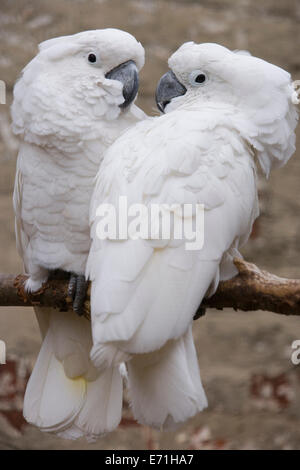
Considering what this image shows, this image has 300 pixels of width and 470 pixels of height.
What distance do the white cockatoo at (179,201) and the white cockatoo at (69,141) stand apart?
3.8 inches

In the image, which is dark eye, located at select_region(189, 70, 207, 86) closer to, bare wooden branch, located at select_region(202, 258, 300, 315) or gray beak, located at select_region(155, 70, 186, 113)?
gray beak, located at select_region(155, 70, 186, 113)

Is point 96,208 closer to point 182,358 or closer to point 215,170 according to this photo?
point 215,170

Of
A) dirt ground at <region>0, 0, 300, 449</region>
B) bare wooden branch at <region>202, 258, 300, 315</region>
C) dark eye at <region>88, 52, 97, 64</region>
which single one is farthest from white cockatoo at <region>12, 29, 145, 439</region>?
dirt ground at <region>0, 0, 300, 449</region>

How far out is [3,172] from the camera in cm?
285

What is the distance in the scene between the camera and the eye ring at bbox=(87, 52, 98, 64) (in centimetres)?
171

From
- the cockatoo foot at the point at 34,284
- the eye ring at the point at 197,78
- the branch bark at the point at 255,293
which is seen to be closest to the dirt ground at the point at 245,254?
the cockatoo foot at the point at 34,284

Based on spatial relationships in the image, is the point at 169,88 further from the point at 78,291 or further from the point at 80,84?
the point at 78,291

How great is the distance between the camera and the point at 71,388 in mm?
1910

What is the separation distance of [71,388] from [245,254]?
1135 mm

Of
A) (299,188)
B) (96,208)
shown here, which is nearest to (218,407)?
(299,188)

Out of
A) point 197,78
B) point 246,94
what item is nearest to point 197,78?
point 197,78

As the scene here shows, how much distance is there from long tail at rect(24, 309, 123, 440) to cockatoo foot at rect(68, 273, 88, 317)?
0.18 meters

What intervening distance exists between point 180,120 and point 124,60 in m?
0.25

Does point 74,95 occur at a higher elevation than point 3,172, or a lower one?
higher
